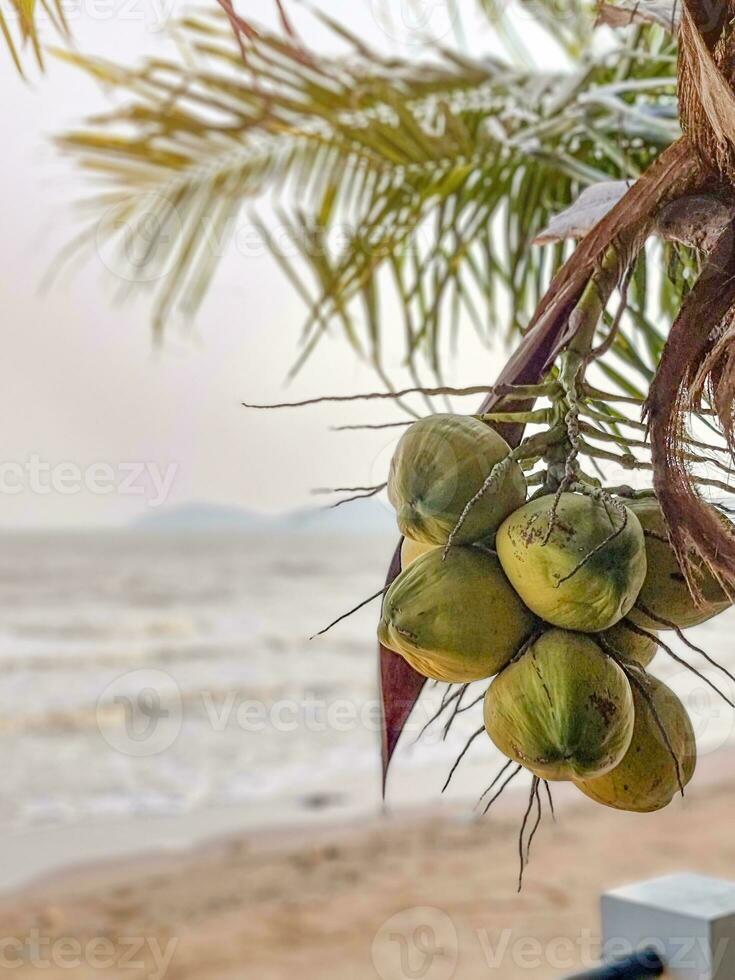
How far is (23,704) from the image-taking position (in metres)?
9.55

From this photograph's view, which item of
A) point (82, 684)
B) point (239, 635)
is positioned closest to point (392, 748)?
point (82, 684)

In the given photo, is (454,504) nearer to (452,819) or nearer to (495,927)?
(495,927)

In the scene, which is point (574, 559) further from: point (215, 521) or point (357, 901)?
point (215, 521)

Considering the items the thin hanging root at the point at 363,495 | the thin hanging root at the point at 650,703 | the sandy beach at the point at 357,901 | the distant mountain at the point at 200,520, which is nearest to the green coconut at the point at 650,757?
the thin hanging root at the point at 650,703

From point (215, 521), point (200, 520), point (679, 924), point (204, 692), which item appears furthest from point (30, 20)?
point (215, 521)

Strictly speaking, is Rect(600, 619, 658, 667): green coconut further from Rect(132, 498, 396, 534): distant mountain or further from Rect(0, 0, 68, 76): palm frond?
Rect(132, 498, 396, 534): distant mountain

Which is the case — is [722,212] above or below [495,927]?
above

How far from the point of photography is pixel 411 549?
1.20 ft

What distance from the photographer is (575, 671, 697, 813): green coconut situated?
1.12 ft

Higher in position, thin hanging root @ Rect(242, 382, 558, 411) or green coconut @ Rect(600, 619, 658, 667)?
thin hanging root @ Rect(242, 382, 558, 411)

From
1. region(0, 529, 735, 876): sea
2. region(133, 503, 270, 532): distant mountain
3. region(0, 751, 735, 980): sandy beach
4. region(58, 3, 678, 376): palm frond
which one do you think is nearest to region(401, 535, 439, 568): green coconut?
region(58, 3, 678, 376): palm frond

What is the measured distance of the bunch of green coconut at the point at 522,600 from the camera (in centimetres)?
30

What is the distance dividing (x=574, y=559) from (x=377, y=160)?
0.89m

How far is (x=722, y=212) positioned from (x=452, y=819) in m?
6.09
